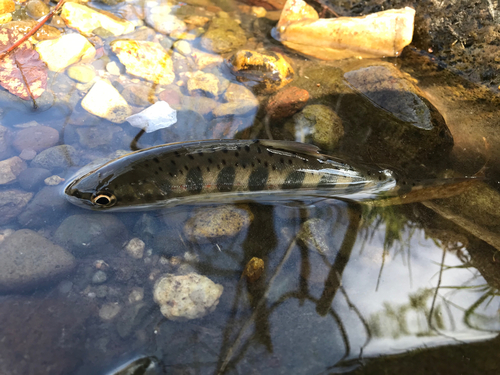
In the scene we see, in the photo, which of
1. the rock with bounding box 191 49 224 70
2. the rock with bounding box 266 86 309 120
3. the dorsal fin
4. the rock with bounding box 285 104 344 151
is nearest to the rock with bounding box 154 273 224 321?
the dorsal fin

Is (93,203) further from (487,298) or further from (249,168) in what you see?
(487,298)

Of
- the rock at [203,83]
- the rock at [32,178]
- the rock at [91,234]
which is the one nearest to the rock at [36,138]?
the rock at [32,178]

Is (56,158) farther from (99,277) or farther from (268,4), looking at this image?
(268,4)

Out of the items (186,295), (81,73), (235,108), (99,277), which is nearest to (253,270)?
(186,295)

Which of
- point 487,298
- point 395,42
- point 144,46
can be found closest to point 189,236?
point 487,298

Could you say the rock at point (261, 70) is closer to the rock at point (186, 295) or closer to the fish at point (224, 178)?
the fish at point (224, 178)

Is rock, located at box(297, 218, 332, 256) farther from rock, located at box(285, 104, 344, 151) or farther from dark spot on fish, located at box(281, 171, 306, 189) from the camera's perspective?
rock, located at box(285, 104, 344, 151)
